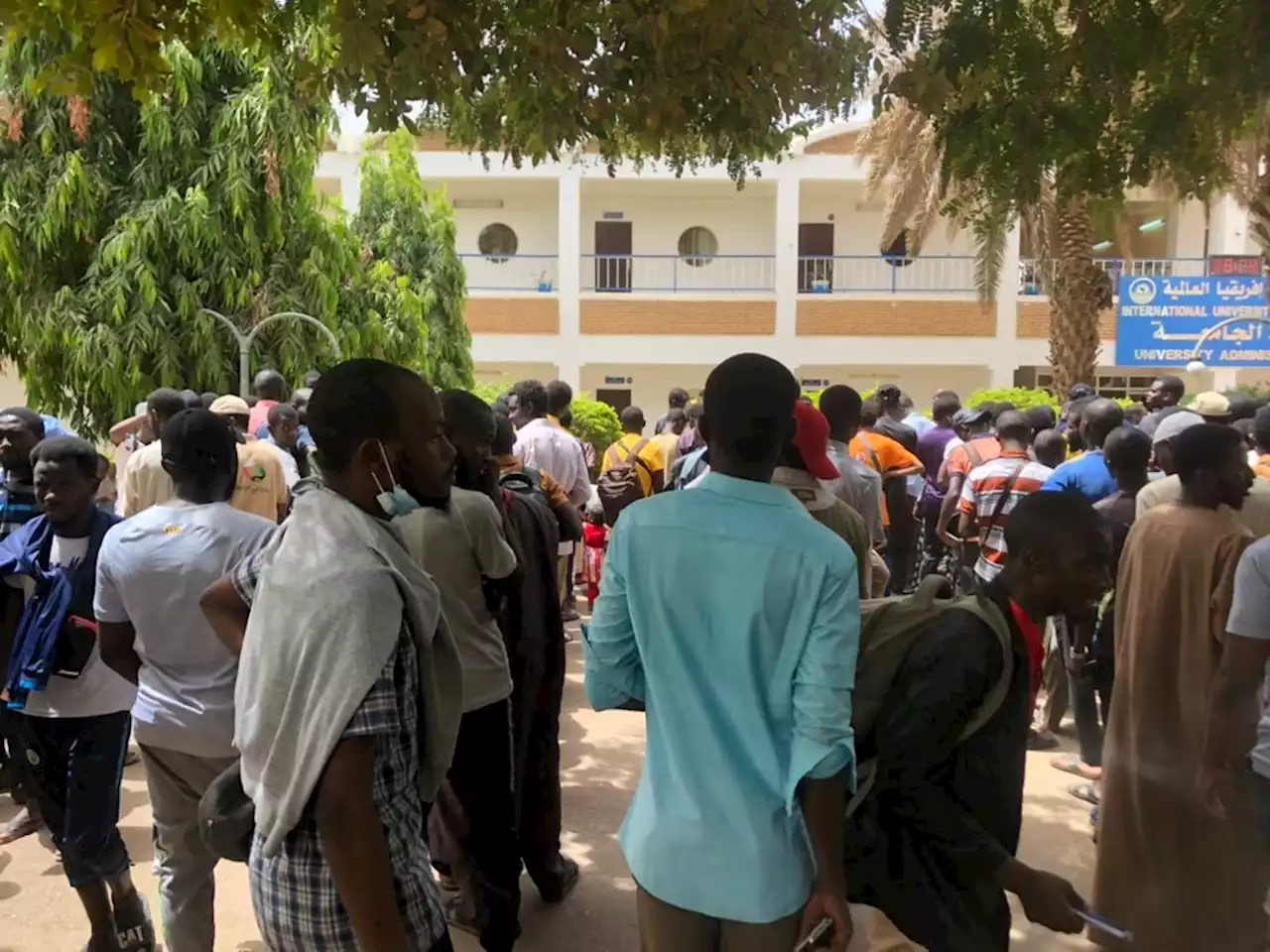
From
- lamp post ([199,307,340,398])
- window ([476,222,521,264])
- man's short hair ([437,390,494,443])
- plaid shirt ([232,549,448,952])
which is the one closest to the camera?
plaid shirt ([232,549,448,952])

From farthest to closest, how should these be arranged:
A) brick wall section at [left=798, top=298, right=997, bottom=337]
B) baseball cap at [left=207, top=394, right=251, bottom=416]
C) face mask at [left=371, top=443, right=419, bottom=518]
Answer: brick wall section at [left=798, top=298, right=997, bottom=337] < baseball cap at [left=207, top=394, right=251, bottom=416] < face mask at [left=371, top=443, right=419, bottom=518]

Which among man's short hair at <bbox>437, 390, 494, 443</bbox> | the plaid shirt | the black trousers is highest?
man's short hair at <bbox>437, 390, 494, 443</bbox>

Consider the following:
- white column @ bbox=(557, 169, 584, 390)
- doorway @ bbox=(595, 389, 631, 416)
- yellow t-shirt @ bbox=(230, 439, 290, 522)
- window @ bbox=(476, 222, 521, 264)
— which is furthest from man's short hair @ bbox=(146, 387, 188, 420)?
window @ bbox=(476, 222, 521, 264)

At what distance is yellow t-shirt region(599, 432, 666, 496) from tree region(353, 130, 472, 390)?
1165 cm

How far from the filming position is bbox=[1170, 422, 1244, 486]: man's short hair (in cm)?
316

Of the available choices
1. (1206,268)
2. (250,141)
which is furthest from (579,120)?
(1206,268)

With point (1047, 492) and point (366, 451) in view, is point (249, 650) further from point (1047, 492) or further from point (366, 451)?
point (1047, 492)

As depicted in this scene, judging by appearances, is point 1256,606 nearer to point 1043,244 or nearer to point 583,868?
point 583,868

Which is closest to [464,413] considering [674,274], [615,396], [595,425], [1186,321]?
[595,425]

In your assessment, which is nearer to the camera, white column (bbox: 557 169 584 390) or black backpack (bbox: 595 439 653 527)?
black backpack (bbox: 595 439 653 527)

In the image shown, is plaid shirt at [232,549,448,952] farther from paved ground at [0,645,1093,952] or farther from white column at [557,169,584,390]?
white column at [557,169,584,390]

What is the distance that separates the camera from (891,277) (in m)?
21.2

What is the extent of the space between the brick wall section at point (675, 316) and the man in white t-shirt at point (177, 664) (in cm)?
1872

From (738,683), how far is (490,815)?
1.69 metres
